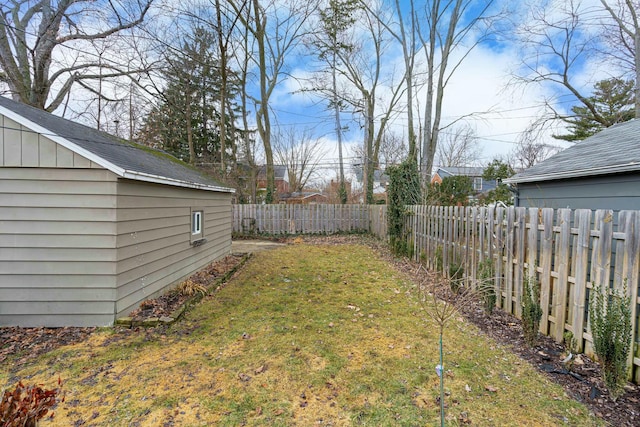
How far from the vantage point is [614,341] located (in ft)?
7.47

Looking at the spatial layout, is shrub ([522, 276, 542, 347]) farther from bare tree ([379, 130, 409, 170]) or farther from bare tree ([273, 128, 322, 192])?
bare tree ([273, 128, 322, 192])

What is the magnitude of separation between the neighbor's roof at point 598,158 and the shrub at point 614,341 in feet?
11.7

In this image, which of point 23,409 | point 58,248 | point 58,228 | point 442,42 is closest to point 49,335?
point 58,248

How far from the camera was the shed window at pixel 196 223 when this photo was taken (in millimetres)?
6414

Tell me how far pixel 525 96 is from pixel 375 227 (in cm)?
936

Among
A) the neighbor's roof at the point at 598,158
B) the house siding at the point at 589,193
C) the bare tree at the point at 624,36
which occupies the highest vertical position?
the bare tree at the point at 624,36

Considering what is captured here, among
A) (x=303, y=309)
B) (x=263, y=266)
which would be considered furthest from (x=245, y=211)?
(x=303, y=309)

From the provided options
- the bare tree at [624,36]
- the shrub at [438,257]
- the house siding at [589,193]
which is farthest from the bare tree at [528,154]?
the shrub at [438,257]

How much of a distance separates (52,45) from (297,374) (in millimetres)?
12687

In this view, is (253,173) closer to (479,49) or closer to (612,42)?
(479,49)

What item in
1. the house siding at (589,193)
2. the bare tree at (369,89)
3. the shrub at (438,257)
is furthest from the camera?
the bare tree at (369,89)

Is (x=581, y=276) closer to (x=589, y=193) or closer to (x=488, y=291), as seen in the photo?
(x=488, y=291)

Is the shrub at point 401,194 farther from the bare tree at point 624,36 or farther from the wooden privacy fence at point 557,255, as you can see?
the bare tree at point 624,36

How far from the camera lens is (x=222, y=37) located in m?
11.1
